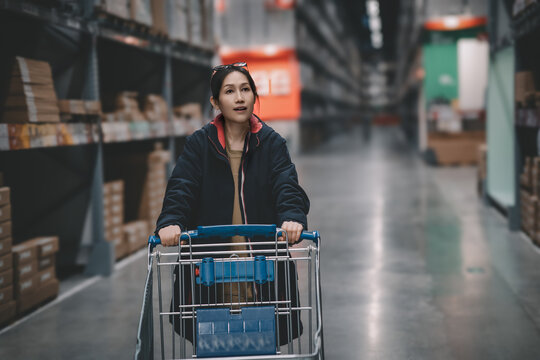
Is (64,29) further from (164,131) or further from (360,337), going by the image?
(360,337)

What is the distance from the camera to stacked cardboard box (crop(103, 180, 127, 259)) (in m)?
6.02

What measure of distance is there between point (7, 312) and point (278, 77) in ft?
62.2

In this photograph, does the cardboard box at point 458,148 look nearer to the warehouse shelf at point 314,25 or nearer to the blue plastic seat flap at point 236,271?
the warehouse shelf at point 314,25

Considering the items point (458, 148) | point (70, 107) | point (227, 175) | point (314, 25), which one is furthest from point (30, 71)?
point (314, 25)

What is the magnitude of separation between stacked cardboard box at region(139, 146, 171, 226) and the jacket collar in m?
4.38

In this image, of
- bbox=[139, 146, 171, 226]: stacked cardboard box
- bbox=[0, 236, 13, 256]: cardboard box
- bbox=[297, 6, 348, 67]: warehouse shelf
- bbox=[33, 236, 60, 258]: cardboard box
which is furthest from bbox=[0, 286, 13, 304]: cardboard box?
bbox=[297, 6, 348, 67]: warehouse shelf

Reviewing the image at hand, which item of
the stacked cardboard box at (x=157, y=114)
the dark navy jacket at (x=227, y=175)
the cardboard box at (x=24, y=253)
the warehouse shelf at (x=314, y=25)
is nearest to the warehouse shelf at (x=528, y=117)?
the stacked cardboard box at (x=157, y=114)

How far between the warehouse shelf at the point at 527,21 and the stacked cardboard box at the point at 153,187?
3992 mm

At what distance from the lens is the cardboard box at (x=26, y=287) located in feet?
14.3

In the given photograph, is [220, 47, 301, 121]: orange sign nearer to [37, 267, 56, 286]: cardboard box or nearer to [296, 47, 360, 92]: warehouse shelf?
[296, 47, 360, 92]: warehouse shelf

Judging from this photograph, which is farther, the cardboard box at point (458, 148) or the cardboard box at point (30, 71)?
the cardboard box at point (458, 148)

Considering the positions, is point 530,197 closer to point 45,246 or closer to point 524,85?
point 524,85

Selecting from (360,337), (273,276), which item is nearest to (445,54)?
(360,337)

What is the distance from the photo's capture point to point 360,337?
12.5 feet
